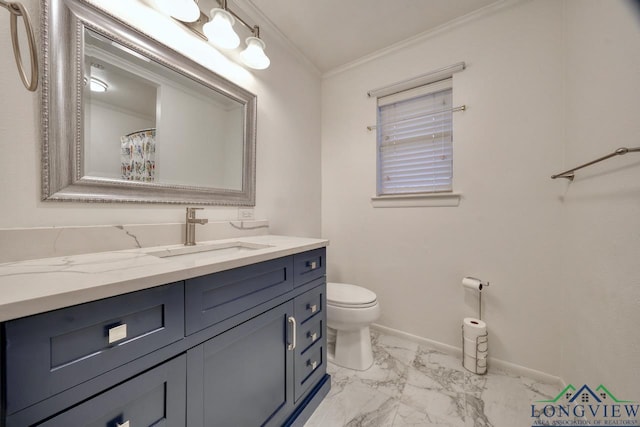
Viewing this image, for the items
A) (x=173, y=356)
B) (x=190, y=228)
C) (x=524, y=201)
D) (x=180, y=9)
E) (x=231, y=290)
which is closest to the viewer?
(x=173, y=356)

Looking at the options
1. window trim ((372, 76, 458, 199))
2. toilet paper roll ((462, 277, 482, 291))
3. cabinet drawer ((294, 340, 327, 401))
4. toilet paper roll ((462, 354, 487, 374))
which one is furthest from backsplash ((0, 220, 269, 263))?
toilet paper roll ((462, 354, 487, 374))

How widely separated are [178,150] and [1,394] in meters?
1.05

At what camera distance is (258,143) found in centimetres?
163

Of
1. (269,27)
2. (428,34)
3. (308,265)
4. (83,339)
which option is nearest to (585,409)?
(308,265)

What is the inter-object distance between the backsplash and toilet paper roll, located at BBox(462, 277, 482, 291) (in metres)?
1.65

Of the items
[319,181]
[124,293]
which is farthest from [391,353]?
[124,293]

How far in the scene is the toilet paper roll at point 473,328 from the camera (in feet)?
4.88

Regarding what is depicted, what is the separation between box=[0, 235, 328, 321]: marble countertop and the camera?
44cm

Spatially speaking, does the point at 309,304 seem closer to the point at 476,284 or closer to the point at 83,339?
the point at 83,339

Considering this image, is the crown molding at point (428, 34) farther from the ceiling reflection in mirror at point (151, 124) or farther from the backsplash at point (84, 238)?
the backsplash at point (84, 238)

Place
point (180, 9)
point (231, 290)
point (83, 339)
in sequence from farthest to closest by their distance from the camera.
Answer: point (180, 9)
point (231, 290)
point (83, 339)

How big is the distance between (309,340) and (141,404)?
0.76 meters

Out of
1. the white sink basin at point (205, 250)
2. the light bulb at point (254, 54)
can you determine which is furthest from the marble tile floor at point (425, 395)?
the light bulb at point (254, 54)

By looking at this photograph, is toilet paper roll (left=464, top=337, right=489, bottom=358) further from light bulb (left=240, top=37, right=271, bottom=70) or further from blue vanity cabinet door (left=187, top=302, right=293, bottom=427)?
light bulb (left=240, top=37, right=271, bottom=70)
